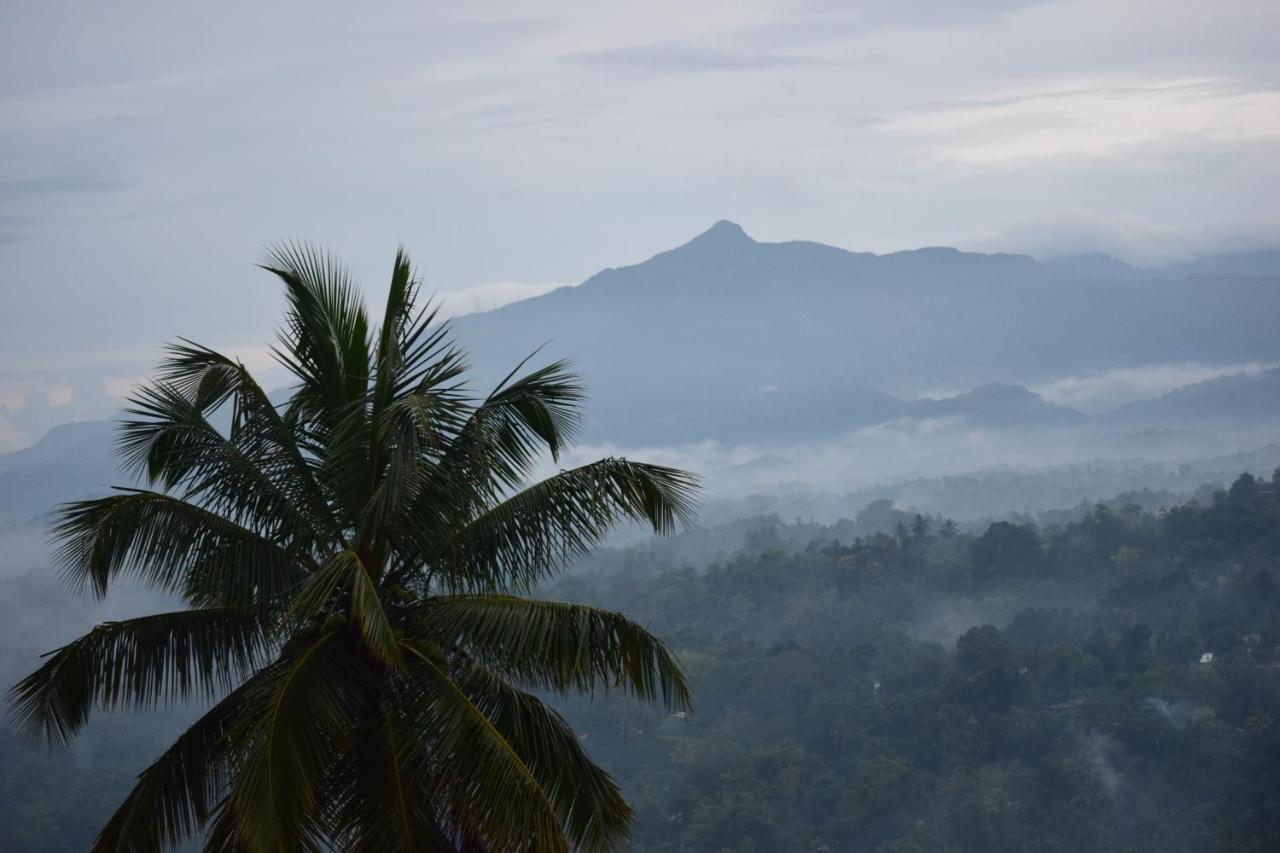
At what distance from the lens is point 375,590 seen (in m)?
6.49

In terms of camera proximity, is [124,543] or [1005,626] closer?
[124,543]

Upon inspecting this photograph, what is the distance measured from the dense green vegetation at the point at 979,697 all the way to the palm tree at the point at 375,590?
135ft

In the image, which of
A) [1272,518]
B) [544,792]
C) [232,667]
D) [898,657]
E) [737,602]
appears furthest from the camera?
[737,602]

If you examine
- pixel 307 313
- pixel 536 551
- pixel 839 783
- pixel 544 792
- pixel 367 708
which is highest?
pixel 307 313

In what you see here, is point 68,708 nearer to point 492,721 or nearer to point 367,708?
point 367,708

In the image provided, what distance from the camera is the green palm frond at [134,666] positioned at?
7145mm

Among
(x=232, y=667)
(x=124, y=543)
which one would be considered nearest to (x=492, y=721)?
(x=232, y=667)

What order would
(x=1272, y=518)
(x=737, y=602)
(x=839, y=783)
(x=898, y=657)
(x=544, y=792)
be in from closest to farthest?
(x=544, y=792), (x=839, y=783), (x=898, y=657), (x=1272, y=518), (x=737, y=602)

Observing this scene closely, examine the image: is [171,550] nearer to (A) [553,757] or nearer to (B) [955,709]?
(A) [553,757]

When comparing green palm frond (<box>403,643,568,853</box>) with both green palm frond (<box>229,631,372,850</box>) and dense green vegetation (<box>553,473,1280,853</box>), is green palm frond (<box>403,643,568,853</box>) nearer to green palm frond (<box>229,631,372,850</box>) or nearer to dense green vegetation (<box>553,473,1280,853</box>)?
green palm frond (<box>229,631,372,850</box>)

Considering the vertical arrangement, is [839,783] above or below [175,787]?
below

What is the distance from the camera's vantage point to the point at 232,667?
743 centimetres

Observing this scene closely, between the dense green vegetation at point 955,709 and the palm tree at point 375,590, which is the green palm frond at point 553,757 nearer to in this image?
the palm tree at point 375,590

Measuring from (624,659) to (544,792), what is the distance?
0.78 metres
